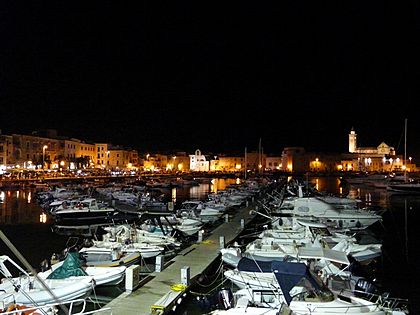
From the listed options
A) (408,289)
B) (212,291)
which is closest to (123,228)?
(212,291)

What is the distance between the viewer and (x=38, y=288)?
1589 centimetres

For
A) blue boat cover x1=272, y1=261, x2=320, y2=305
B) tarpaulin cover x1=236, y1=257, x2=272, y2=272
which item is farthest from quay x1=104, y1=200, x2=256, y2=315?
blue boat cover x1=272, y1=261, x2=320, y2=305

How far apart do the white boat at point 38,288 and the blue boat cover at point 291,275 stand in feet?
24.8

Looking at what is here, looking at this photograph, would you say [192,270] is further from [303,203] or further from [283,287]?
[303,203]

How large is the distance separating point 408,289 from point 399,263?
18.0 feet

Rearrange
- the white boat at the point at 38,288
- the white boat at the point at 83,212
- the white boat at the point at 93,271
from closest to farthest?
the white boat at the point at 38,288 → the white boat at the point at 93,271 → the white boat at the point at 83,212

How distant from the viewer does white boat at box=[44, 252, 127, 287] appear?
56.4 feet

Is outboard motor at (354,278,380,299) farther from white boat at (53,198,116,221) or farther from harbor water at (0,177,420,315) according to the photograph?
white boat at (53,198,116,221)

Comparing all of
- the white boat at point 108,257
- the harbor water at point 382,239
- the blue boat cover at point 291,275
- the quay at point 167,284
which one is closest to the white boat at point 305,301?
the blue boat cover at point 291,275

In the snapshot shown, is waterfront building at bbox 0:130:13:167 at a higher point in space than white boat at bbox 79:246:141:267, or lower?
higher

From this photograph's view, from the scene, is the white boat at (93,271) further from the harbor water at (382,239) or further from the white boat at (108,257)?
the white boat at (108,257)

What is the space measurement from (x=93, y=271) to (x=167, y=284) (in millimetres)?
3309

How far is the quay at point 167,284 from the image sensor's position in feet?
49.7

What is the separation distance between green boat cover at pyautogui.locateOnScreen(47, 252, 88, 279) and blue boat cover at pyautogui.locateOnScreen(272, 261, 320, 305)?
27.0 feet
